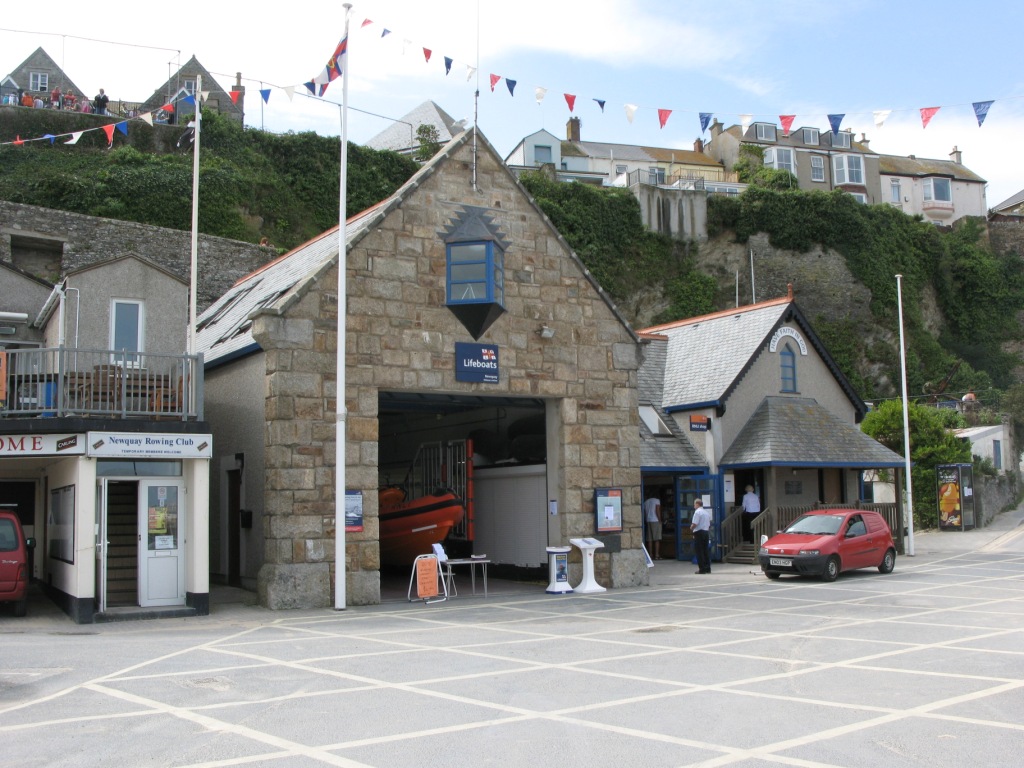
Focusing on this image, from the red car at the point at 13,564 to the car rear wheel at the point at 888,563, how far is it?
1695 cm

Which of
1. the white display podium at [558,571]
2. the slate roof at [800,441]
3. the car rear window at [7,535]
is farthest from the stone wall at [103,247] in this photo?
the white display podium at [558,571]

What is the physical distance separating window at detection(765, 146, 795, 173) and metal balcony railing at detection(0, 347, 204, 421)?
61.7 m

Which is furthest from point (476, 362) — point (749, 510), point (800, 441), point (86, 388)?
point (800, 441)

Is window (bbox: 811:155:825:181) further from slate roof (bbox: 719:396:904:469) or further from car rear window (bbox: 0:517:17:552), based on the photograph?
car rear window (bbox: 0:517:17:552)

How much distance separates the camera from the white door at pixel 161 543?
15.3 metres

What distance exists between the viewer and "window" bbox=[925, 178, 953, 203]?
7344cm

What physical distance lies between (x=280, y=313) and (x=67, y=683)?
7.73m

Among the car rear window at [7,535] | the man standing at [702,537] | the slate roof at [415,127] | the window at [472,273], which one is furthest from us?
the slate roof at [415,127]

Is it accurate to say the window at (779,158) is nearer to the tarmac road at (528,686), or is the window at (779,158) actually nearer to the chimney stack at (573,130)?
the chimney stack at (573,130)

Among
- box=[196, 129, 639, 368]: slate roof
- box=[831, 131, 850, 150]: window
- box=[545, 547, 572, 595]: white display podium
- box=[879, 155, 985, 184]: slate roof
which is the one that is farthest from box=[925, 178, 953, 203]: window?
box=[545, 547, 572, 595]: white display podium

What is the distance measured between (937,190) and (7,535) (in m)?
72.3

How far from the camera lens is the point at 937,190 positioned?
7362cm

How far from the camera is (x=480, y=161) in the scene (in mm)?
18906

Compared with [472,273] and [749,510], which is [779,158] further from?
[472,273]
